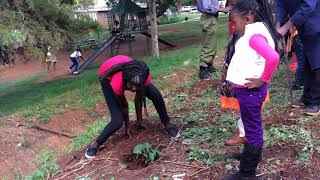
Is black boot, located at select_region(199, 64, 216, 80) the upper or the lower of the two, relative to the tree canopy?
lower

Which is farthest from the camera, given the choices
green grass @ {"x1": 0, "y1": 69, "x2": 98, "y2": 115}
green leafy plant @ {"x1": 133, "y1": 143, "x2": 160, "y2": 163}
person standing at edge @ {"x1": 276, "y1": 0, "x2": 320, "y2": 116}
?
green grass @ {"x1": 0, "y1": 69, "x2": 98, "y2": 115}

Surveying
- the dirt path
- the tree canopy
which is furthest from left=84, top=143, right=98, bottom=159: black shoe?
the dirt path

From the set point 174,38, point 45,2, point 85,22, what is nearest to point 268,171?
point 45,2

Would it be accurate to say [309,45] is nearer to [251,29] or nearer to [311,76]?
[311,76]

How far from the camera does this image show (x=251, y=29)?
3.23 meters

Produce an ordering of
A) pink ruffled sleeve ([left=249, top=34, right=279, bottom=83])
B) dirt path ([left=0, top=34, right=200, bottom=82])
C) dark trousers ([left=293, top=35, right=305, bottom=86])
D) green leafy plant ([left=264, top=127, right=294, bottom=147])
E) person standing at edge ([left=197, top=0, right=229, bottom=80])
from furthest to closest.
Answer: dirt path ([left=0, top=34, right=200, bottom=82]) < person standing at edge ([left=197, top=0, right=229, bottom=80]) < dark trousers ([left=293, top=35, right=305, bottom=86]) < green leafy plant ([left=264, top=127, right=294, bottom=147]) < pink ruffled sleeve ([left=249, top=34, right=279, bottom=83])

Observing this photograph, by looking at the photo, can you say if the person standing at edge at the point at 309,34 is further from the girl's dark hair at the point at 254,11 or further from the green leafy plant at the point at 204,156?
the green leafy plant at the point at 204,156

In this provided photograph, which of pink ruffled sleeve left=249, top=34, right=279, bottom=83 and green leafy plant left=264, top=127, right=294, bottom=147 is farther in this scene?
green leafy plant left=264, top=127, right=294, bottom=147

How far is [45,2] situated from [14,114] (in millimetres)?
3874

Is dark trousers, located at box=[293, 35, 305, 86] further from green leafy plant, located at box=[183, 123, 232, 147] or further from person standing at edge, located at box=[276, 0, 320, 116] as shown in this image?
green leafy plant, located at box=[183, 123, 232, 147]

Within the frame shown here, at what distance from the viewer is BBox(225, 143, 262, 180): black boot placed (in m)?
3.30

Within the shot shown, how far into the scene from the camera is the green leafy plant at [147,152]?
430 centimetres

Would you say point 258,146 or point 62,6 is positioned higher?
point 62,6

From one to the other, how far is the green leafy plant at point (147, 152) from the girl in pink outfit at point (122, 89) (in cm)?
36
